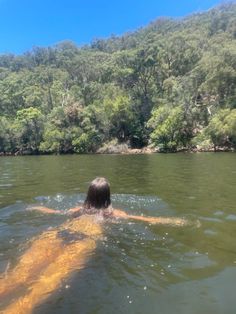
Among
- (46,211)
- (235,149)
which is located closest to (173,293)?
(46,211)

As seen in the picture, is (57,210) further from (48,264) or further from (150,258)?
(48,264)

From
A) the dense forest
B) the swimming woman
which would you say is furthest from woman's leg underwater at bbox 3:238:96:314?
the dense forest

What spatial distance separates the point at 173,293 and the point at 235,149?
47.9 meters

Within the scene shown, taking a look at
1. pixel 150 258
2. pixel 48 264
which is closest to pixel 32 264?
pixel 48 264

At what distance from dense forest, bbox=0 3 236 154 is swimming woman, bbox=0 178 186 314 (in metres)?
45.3

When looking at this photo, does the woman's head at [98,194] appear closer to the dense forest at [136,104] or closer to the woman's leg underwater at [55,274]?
the woman's leg underwater at [55,274]

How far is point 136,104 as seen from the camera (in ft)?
255

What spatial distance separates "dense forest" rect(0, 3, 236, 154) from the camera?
6038 cm

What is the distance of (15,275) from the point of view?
5.85 metres

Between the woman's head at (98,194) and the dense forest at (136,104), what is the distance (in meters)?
45.2

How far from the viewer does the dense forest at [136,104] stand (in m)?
60.4

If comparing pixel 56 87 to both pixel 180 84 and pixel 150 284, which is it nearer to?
pixel 180 84

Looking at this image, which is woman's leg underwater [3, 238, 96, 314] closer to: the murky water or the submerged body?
the submerged body

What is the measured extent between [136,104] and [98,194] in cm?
6984
